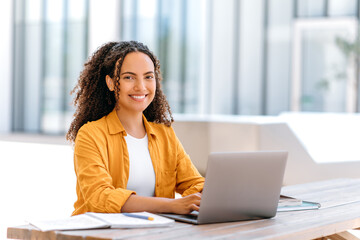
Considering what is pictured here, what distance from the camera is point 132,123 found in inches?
84.7

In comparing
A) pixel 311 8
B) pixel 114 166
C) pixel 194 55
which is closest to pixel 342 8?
pixel 311 8

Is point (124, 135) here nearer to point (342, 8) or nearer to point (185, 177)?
point (185, 177)

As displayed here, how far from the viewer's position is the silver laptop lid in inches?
63.2

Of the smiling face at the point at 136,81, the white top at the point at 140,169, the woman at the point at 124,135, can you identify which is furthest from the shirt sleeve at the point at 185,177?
the smiling face at the point at 136,81

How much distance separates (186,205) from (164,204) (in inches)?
3.0

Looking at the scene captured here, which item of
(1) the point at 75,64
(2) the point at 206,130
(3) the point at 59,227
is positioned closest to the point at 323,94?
(2) the point at 206,130

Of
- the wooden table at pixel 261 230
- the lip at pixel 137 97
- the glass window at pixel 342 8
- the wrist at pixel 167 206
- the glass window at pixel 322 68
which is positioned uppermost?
the glass window at pixel 342 8

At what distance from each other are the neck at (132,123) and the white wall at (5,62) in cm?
1090

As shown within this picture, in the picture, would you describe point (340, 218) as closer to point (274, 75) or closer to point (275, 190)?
point (275, 190)

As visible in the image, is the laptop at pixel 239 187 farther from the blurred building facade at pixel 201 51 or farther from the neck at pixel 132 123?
the blurred building facade at pixel 201 51

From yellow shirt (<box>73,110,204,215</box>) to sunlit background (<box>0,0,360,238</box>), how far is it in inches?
196

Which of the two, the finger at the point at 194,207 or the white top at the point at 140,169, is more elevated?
the white top at the point at 140,169

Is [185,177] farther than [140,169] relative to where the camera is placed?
Yes

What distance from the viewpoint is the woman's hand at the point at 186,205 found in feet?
5.66
